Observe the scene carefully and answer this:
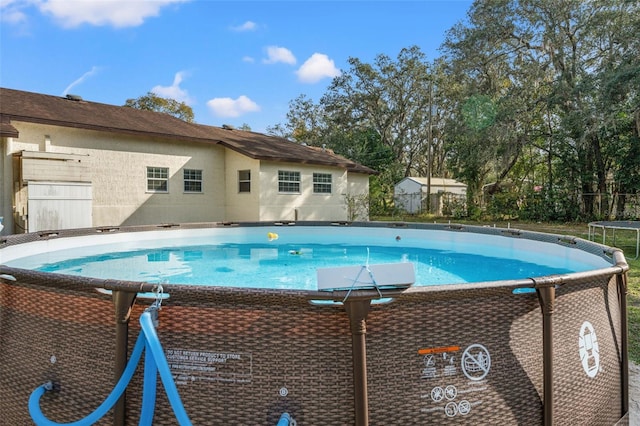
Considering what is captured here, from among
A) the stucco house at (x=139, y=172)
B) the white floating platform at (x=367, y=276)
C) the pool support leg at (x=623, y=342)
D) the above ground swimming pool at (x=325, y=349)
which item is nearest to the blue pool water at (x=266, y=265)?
the pool support leg at (x=623, y=342)

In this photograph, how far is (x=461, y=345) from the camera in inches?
78.4

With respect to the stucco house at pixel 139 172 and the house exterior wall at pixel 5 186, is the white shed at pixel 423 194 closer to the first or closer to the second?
the stucco house at pixel 139 172

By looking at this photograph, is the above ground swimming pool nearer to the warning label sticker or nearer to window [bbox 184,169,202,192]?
the warning label sticker

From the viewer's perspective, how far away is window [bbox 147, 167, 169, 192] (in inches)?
575

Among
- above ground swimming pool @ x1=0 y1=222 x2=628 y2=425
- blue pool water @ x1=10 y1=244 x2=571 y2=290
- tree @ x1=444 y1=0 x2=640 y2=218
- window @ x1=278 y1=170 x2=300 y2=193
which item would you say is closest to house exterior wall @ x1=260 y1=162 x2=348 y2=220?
window @ x1=278 y1=170 x2=300 y2=193

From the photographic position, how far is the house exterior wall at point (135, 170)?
12523mm

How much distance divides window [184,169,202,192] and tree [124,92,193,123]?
21.1 m

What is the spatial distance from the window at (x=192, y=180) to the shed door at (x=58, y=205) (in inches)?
150

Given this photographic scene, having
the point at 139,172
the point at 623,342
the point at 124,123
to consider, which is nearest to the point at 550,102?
the point at 139,172

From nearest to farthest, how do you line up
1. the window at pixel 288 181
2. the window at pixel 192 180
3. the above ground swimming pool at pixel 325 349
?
the above ground swimming pool at pixel 325 349
the window at pixel 192 180
the window at pixel 288 181

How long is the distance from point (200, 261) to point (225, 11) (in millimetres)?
9923

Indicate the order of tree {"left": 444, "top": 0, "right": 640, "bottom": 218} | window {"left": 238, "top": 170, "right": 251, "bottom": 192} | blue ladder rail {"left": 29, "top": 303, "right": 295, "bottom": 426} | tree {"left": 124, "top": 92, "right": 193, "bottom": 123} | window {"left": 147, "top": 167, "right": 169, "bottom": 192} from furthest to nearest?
1. tree {"left": 124, "top": 92, "right": 193, "bottom": 123}
2. tree {"left": 444, "top": 0, "right": 640, "bottom": 218}
3. window {"left": 238, "top": 170, "right": 251, "bottom": 192}
4. window {"left": 147, "top": 167, "right": 169, "bottom": 192}
5. blue ladder rail {"left": 29, "top": 303, "right": 295, "bottom": 426}

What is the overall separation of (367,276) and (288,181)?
15.2 m

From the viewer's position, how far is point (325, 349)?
187cm
